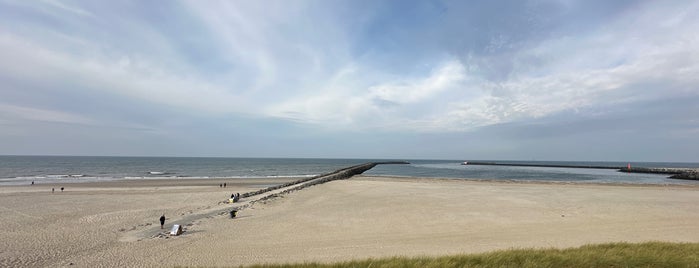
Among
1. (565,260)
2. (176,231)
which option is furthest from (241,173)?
(565,260)

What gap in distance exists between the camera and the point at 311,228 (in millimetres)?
15477

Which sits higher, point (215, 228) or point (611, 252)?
point (611, 252)

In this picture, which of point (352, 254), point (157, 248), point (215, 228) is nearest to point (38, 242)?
point (157, 248)

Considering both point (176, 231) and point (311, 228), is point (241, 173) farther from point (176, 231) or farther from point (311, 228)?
point (311, 228)

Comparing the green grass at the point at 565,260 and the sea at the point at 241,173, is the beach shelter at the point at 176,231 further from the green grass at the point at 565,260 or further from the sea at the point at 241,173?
the sea at the point at 241,173

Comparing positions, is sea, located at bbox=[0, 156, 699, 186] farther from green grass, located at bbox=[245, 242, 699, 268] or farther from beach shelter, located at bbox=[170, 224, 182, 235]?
green grass, located at bbox=[245, 242, 699, 268]

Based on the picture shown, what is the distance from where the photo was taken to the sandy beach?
11.4m

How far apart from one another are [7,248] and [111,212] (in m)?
7.71

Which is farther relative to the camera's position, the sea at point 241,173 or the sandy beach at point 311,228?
the sea at point 241,173

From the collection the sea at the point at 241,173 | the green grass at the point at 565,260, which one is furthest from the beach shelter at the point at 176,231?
the sea at the point at 241,173

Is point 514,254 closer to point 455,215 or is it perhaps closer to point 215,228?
point 455,215

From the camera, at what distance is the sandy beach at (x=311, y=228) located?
11.4 meters

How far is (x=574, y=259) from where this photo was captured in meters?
7.12

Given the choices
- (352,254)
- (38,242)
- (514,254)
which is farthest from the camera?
(38,242)
